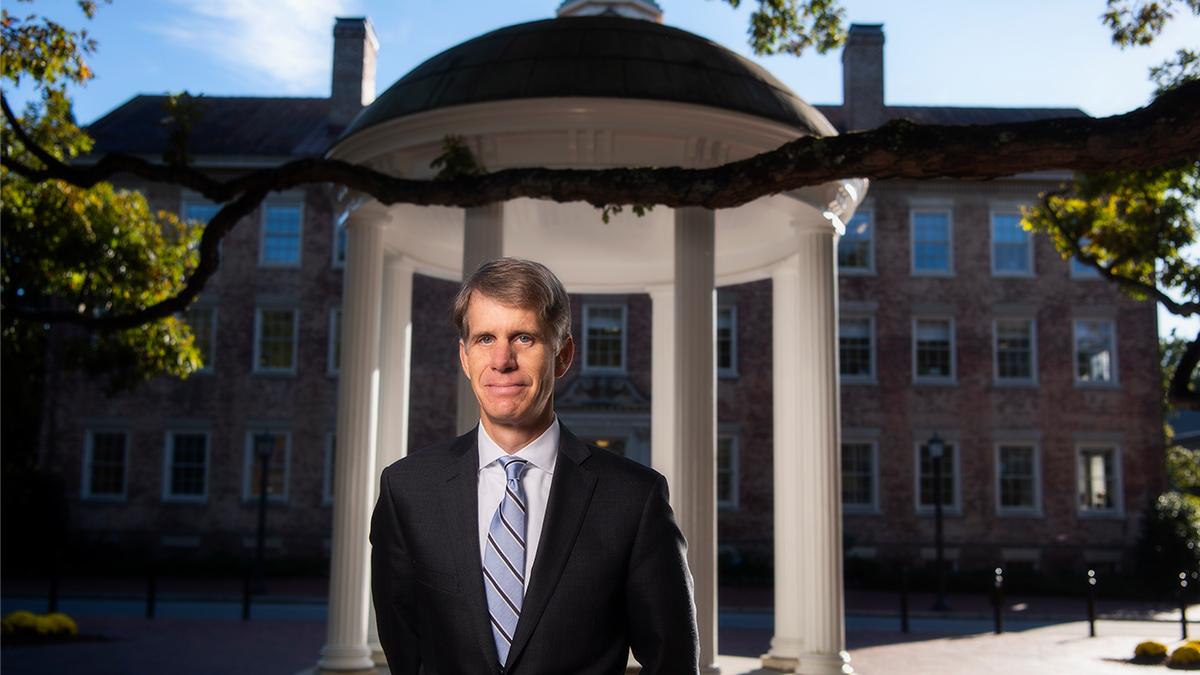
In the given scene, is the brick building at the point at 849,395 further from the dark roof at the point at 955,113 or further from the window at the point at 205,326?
the dark roof at the point at 955,113

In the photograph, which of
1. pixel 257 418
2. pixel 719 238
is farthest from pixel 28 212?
pixel 257 418

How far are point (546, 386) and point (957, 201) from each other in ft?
119

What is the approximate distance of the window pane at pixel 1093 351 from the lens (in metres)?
36.2

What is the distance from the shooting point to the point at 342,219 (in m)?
11.3

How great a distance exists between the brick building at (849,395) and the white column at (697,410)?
25100 mm

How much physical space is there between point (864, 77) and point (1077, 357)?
11.4 m

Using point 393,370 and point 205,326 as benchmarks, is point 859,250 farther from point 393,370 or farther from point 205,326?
point 393,370

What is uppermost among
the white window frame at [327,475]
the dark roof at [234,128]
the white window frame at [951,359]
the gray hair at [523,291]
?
the dark roof at [234,128]

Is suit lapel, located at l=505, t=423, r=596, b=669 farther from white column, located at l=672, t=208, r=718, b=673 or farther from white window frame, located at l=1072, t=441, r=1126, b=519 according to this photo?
white window frame, located at l=1072, t=441, r=1126, b=519

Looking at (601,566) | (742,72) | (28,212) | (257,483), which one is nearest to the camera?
(601,566)

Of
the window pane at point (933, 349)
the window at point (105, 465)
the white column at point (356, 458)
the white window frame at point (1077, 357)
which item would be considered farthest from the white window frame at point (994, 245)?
the white column at point (356, 458)

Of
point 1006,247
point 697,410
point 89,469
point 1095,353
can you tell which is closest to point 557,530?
point 697,410

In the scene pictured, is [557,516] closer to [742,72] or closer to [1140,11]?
[742,72]

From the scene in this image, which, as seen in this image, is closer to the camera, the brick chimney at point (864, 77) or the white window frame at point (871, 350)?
the white window frame at point (871, 350)
